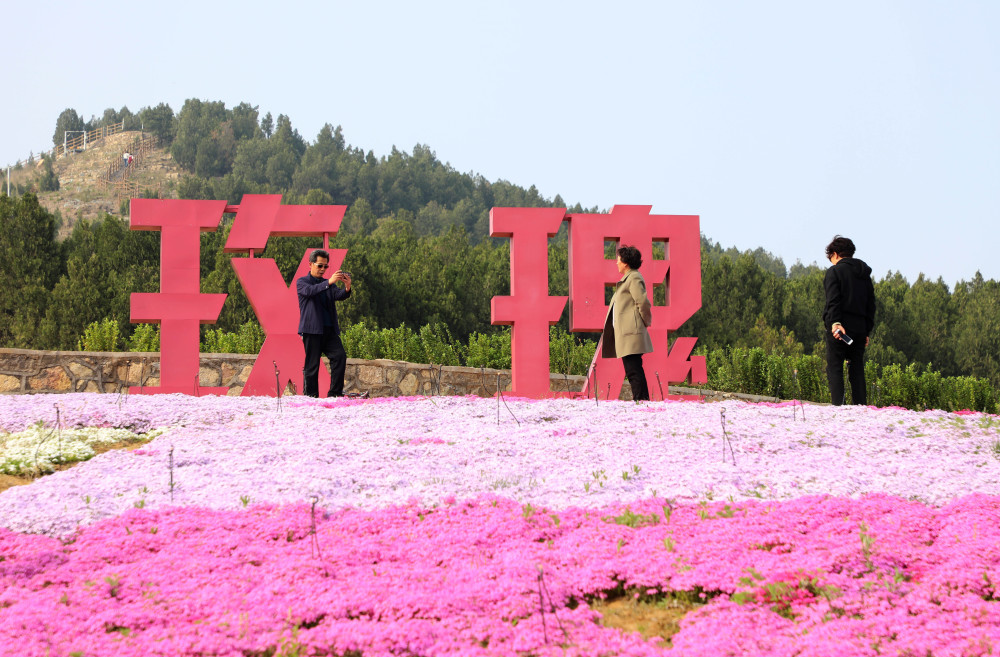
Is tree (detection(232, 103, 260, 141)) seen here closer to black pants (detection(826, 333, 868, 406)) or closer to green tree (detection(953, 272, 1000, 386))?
green tree (detection(953, 272, 1000, 386))

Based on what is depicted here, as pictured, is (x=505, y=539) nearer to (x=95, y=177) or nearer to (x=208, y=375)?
(x=208, y=375)

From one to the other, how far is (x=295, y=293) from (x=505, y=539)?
26.1ft

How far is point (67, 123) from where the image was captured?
166875 millimetres

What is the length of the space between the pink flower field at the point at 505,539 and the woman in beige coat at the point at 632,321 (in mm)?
1776

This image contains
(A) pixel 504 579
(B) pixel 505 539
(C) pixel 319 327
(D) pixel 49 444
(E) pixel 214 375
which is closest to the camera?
(A) pixel 504 579

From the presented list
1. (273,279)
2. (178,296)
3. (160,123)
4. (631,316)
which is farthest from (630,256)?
(160,123)

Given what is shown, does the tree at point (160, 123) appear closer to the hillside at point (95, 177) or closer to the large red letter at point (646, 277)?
the hillside at point (95, 177)

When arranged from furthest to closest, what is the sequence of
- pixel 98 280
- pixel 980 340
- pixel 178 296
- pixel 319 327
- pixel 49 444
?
pixel 980 340 → pixel 98 280 → pixel 178 296 → pixel 319 327 → pixel 49 444

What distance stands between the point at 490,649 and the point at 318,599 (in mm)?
944

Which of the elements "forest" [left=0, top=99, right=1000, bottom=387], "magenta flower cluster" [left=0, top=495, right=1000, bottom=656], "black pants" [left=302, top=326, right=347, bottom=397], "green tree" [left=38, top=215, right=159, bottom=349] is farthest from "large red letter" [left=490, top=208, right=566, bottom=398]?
"green tree" [left=38, top=215, right=159, bottom=349]

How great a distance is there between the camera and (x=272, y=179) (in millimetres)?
112125

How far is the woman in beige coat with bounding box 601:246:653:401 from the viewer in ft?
32.3

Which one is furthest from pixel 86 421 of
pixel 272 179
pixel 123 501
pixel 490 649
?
pixel 272 179

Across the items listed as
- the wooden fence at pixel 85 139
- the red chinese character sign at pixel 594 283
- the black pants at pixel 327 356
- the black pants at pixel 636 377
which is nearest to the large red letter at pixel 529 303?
the red chinese character sign at pixel 594 283
